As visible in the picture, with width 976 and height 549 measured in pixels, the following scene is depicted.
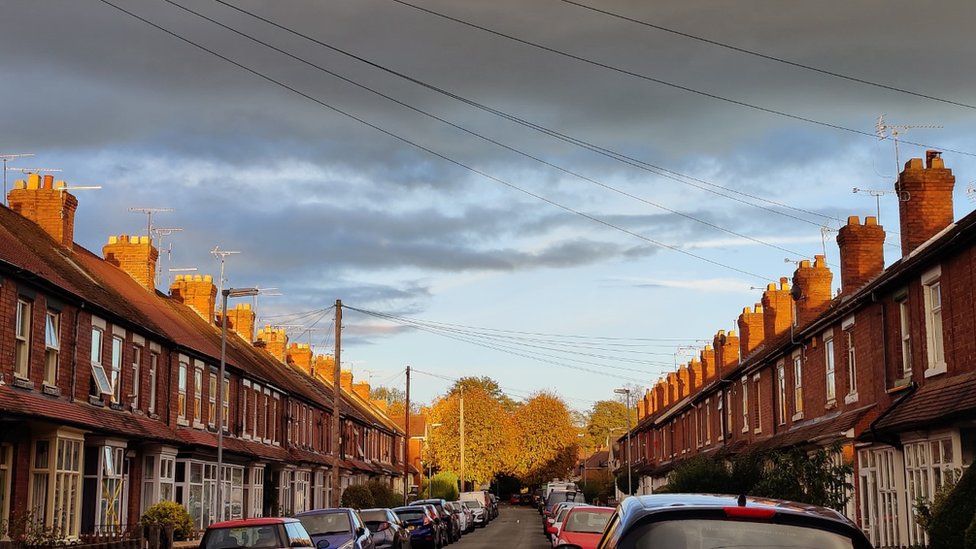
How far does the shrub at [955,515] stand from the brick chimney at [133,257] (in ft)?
105

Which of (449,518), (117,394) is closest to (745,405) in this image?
(449,518)

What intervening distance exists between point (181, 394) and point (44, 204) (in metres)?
7.27

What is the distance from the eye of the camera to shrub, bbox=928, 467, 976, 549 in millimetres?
14867

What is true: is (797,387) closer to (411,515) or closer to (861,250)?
(861,250)

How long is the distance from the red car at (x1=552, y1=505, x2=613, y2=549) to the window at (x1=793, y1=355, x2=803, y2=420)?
923 cm

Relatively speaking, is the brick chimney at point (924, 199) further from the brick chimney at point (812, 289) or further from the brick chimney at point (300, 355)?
the brick chimney at point (300, 355)

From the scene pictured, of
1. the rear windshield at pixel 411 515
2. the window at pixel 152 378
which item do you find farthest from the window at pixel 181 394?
the rear windshield at pixel 411 515

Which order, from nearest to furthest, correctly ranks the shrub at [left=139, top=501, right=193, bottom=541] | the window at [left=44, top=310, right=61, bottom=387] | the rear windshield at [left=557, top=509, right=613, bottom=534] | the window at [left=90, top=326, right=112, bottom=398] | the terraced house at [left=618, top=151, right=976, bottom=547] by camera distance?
the terraced house at [left=618, top=151, right=976, bottom=547] → the rear windshield at [left=557, top=509, right=613, bottom=534] → the window at [left=44, top=310, right=61, bottom=387] → the window at [left=90, top=326, right=112, bottom=398] → the shrub at [left=139, top=501, right=193, bottom=541]

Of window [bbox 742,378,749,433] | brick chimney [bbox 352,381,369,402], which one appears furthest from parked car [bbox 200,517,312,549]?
brick chimney [bbox 352,381,369,402]

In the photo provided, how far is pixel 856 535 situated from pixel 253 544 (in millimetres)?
13629

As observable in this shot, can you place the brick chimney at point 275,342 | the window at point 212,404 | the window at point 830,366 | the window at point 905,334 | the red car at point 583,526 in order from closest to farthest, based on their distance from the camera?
the window at point 905,334
the red car at point 583,526
the window at point 830,366
the window at point 212,404
the brick chimney at point 275,342

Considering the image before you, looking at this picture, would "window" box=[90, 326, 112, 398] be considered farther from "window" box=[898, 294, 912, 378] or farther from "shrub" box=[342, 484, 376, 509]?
"shrub" box=[342, 484, 376, 509]

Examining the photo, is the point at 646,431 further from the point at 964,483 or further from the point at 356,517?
the point at 964,483

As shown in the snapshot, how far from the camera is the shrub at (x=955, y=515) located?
48.8 feet
